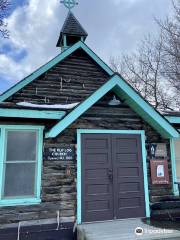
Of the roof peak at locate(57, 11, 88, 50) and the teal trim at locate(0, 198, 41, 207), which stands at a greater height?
the roof peak at locate(57, 11, 88, 50)

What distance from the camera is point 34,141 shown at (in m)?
5.84

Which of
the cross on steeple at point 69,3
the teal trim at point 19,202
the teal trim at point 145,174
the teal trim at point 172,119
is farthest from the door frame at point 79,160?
the cross on steeple at point 69,3

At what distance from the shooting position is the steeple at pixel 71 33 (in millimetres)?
9461

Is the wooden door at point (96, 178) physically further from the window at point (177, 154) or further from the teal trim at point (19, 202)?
the window at point (177, 154)

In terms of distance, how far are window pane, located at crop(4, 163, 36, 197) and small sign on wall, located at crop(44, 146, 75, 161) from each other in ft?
1.40

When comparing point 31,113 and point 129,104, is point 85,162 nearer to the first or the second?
point 31,113

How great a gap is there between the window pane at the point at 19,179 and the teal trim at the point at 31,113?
3.81 feet

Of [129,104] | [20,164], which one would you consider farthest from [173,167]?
[20,164]

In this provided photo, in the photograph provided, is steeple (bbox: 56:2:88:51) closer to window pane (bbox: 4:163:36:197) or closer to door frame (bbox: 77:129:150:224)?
door frame (bbox: 77:129:150:224)

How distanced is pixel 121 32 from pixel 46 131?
17744 millimetres

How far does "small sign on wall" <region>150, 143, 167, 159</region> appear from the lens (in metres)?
6.46

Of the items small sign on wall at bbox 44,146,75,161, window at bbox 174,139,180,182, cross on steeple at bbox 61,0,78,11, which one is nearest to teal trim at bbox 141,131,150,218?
window at bbox 174,139,180,182

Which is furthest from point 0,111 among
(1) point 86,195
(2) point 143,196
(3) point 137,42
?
(3) point 137,42

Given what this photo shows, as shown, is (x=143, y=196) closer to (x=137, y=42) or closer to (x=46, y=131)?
(x=46, y=131)
